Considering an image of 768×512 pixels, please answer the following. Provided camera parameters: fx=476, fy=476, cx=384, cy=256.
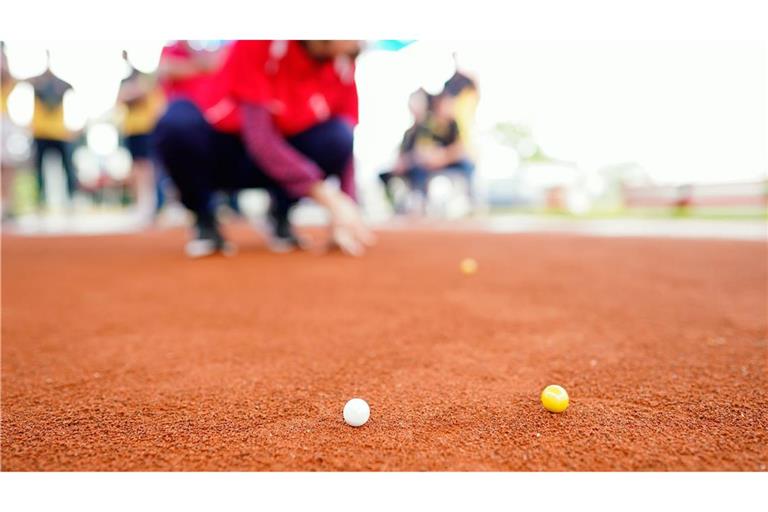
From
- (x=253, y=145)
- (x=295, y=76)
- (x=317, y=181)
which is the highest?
(x=295, y=76)

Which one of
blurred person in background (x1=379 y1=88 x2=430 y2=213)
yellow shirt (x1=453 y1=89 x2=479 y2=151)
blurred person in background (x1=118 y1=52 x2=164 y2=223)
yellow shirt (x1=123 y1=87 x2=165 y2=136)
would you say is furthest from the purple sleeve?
blurred person in background (x1=379 y1=88 x2=430 y2=213)

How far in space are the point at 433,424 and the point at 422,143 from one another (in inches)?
319

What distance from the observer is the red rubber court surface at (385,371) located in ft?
2.21

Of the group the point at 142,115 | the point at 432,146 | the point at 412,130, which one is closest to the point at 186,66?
the point at 142,115

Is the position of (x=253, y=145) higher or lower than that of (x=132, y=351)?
higher

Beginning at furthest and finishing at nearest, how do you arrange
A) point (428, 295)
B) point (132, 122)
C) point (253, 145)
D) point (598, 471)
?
point (132, 122)
point (253, 145)
point (428, 295)
point (598, 471)

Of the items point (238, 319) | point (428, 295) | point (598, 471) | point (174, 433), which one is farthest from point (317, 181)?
point (598, 471)

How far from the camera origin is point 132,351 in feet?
3.70

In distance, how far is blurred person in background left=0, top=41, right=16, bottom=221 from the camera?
5812 millimetres

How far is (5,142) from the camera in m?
7.11

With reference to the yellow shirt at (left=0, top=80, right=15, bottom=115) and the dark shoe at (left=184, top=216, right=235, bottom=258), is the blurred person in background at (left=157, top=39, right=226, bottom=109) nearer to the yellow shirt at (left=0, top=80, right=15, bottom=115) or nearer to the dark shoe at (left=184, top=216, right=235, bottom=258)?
the dark shoe at (left=184, top=216, right=235, bottom=258)

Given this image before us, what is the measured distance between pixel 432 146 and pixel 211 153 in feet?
19.7

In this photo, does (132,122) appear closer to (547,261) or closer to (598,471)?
(547,261)

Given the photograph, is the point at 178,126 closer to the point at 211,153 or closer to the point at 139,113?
the point at 211,153
